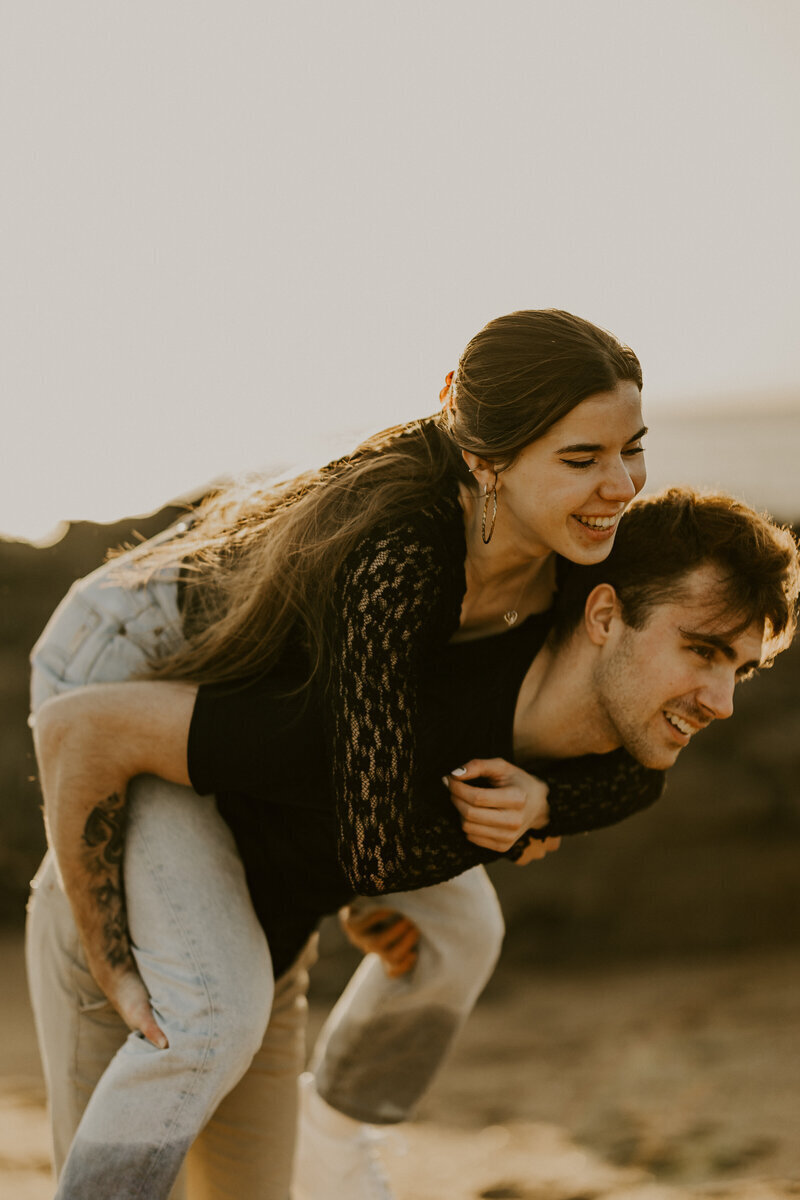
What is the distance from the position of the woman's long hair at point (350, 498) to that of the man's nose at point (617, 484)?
159 millimetres

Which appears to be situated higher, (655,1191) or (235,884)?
(235,884)

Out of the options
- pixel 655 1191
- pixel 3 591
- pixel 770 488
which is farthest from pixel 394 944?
pixel 770 488

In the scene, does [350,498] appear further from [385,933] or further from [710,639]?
[385,933]

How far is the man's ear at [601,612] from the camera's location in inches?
104

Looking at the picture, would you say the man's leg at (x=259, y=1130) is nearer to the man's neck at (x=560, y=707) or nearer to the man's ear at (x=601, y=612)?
the man's neck at (x=560, y=707)

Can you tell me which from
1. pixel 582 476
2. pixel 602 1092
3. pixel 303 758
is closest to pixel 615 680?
pixel 582 476

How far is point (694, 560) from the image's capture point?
8.51 feet

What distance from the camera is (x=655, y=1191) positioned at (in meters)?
3.88

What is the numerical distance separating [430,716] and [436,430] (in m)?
0.65

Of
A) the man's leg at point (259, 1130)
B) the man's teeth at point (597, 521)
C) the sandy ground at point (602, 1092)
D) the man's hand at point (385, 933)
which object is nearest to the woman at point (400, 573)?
the man's teeth at point (597, 521)

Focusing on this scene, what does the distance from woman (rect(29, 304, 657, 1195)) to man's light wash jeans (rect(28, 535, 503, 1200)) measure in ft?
0.07

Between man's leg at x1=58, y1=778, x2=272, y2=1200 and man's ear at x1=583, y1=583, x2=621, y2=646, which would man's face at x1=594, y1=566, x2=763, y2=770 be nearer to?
man's ear at x1=583, y1=583, x2=621, y2=646

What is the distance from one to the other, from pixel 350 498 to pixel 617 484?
1.86ft

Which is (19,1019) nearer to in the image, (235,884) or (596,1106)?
(596,1106)
